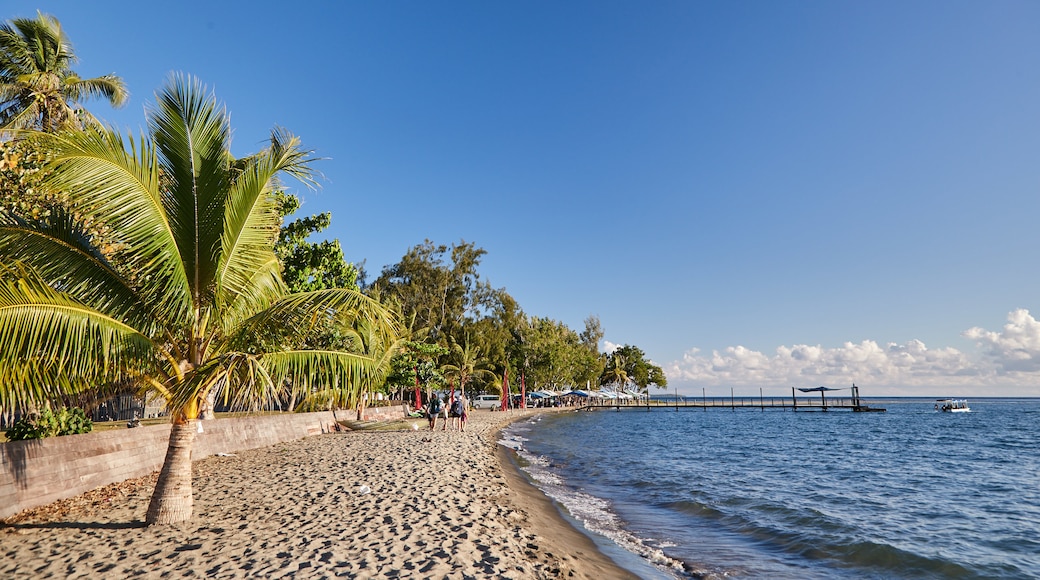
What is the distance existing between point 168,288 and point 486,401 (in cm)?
6466

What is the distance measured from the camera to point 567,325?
299 feet

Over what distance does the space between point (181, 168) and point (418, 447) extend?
12870mm

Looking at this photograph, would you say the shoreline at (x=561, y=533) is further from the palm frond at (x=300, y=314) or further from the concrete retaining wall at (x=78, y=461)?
the concrete retaining wall at (x=78, y=461)

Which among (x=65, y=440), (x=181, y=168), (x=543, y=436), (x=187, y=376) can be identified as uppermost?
(x=181, y=168)

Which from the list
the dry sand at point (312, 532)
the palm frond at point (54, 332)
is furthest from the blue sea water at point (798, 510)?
the palm frond at point (54, 332)

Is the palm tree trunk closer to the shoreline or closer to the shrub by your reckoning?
the shrub

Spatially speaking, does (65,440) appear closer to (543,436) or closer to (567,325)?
(543,436)

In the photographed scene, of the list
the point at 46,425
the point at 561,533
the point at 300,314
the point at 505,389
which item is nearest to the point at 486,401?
the point at 505,389

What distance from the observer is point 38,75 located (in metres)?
20.8

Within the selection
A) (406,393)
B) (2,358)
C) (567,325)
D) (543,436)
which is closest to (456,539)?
(2,358)

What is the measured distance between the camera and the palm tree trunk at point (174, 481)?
7.71 meters

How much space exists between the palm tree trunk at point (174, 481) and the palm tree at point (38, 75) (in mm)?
18014

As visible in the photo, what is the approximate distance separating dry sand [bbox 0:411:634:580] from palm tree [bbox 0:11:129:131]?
16.4m

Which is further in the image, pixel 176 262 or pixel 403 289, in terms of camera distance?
pixel 403 289
